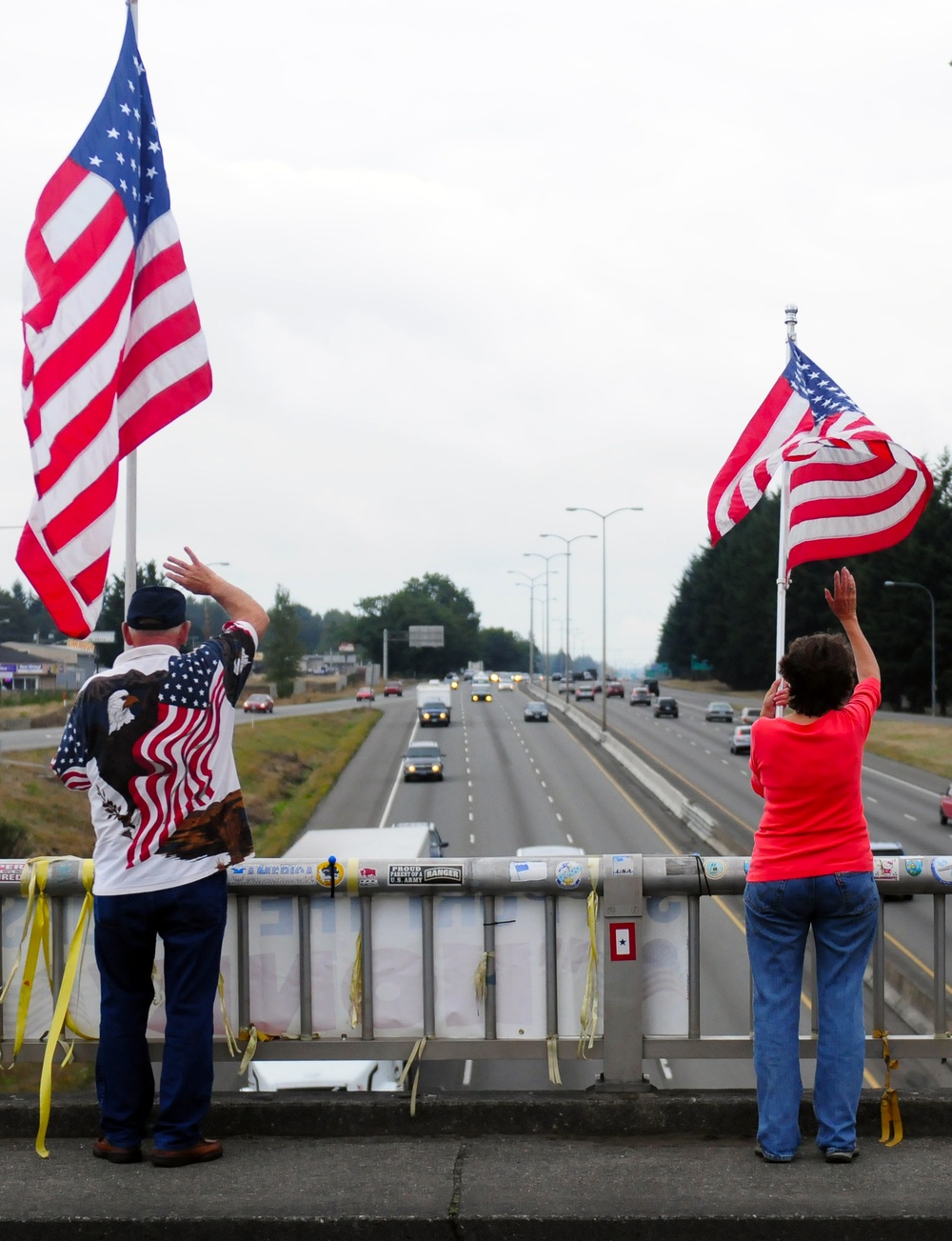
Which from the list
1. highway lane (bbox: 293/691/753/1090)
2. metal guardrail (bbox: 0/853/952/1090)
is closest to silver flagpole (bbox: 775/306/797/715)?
metal guardrail (bbox: 0/853/952/1090)

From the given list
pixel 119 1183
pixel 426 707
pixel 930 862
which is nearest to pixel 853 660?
pixel 930 862

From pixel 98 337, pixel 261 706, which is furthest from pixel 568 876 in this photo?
pixel 261 706

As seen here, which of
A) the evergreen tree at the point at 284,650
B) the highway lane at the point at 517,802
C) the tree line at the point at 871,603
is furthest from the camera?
the evergreen tree at the point at 284,650

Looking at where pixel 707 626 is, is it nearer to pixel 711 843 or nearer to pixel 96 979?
pixel 711 843

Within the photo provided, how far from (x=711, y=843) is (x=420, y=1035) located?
33113mm

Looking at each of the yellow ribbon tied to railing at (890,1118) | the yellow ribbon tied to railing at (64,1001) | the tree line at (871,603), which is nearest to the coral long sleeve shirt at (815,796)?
the yellow ribbon tied to railing at (890,1118)

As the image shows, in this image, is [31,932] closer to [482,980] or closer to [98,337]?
[482,980]

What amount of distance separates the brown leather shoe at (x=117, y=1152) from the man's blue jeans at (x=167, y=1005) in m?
0.02

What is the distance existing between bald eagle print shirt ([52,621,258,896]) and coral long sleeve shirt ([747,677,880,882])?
1.81m

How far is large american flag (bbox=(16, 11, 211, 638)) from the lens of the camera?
5297mm

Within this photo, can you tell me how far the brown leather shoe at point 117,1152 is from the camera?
165 inches

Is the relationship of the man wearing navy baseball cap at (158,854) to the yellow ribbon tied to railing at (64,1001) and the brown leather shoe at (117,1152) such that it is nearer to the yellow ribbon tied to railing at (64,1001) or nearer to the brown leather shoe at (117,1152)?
the brown leather shoe at (117,1152)

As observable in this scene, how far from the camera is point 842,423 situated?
7.03 metres

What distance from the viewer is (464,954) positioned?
4.89m
